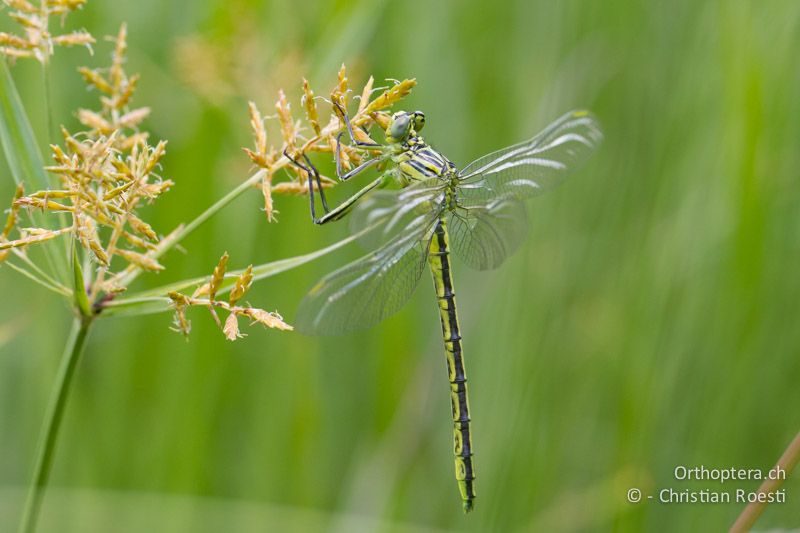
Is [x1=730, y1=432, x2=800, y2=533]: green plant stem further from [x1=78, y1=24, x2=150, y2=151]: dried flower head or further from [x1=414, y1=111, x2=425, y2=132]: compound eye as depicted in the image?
Result: [x1=414, y1=111, x2=425, y2=132]: compound eye

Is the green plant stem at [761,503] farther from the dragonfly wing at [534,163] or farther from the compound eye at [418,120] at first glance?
the compound eye at [418,120]

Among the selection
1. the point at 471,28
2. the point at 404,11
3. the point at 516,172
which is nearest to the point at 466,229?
the point at 516,172

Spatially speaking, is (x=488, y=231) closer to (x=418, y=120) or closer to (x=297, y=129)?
(x=418, y=120)

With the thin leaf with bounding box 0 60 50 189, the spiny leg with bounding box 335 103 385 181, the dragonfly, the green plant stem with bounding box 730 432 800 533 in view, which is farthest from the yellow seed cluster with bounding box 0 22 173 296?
the green plant stem with bounding box 730 432 800 533

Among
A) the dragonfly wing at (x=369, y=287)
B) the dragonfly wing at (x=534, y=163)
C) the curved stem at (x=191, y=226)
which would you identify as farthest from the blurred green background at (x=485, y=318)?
the curved stem at (x=191, y=226)

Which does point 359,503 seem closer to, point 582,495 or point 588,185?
point 582,495

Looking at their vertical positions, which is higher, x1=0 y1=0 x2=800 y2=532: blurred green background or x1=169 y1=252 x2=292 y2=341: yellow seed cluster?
x1=0 y1=0 x2=800 y2=532: blurred green background
